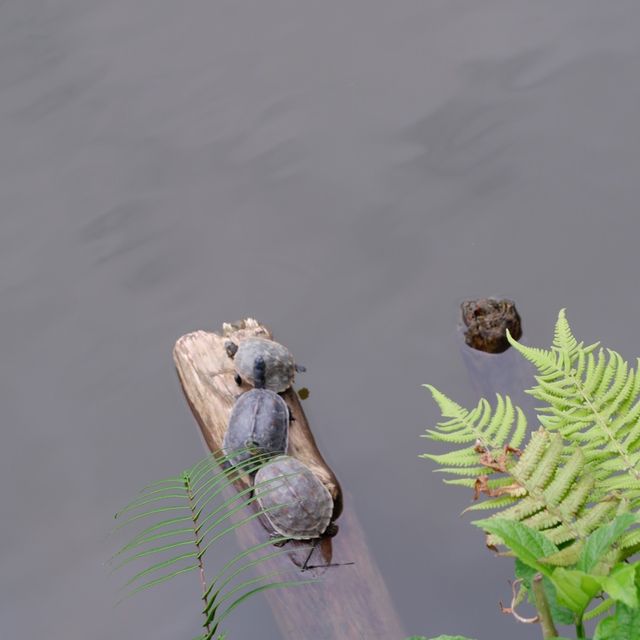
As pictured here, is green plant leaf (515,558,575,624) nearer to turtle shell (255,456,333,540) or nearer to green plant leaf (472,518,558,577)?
green plant leaf (472,518,558,577)

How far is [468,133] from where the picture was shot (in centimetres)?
673

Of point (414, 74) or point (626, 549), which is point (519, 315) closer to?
point (414, 74)

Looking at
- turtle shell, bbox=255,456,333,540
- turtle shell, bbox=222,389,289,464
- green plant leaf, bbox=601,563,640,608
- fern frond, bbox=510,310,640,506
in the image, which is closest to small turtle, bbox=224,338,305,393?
turtle shell, bbox=222,389,289,464

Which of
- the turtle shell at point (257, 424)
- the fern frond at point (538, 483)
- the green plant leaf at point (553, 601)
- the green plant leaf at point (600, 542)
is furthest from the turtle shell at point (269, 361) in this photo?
the green plant leaf at point (600, 542)

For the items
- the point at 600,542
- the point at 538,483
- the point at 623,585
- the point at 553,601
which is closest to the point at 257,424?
the point at 538,483

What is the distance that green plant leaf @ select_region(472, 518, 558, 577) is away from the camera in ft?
6.17

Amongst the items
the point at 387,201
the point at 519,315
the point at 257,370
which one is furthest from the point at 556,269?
the point at 257,370

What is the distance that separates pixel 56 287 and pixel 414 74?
12.1ft

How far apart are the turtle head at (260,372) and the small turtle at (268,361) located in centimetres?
2

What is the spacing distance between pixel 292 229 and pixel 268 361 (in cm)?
163

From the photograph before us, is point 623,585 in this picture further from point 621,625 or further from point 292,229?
point 292,229

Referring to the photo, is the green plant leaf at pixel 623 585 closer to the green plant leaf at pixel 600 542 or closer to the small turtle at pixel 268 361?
the green plant leaf at pixel 600 542

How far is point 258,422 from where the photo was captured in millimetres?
4844

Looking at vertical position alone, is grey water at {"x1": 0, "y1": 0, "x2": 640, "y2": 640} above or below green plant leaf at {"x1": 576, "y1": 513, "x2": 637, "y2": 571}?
above
